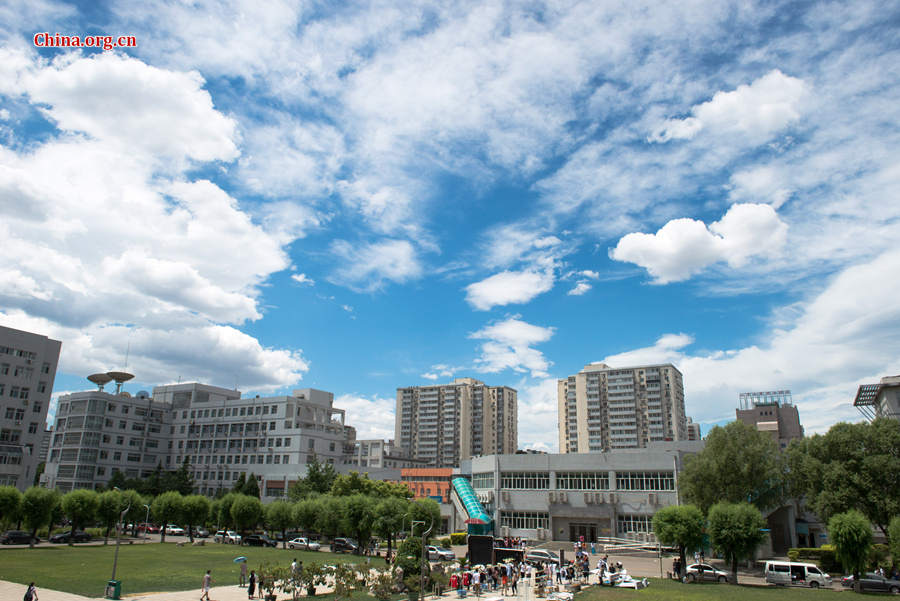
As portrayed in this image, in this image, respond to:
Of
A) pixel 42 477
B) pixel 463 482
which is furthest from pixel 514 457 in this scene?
pixel 42 477

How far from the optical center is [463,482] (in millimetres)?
75875

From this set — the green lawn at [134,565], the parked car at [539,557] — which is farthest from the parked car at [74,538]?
the parked car at [539,557]

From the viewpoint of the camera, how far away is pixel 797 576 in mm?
40969

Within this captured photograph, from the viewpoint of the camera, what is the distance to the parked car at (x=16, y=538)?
178 feet

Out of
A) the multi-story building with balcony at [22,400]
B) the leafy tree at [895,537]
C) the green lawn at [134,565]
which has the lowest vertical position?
the green lawn at [134,565]

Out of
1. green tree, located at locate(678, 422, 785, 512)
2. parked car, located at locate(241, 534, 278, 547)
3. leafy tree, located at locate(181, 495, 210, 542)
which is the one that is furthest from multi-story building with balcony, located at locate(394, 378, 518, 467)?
green tree, located at locate(678, 422, 785, 512)

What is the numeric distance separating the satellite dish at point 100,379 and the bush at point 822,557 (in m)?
104

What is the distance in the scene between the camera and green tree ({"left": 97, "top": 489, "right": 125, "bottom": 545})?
197ft

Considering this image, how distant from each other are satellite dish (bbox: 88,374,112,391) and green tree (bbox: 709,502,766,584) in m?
98.9

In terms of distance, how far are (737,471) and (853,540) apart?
49.4 feet

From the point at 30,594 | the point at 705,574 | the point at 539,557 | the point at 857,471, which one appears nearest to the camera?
the point at 30,594

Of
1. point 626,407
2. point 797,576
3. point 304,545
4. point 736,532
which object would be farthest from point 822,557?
point 626,407

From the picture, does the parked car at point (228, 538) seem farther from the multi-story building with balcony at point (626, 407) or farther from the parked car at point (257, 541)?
the multi-story building with balcony at point (626, 407)

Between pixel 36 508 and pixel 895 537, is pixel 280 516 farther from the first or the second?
pixel 895 537
